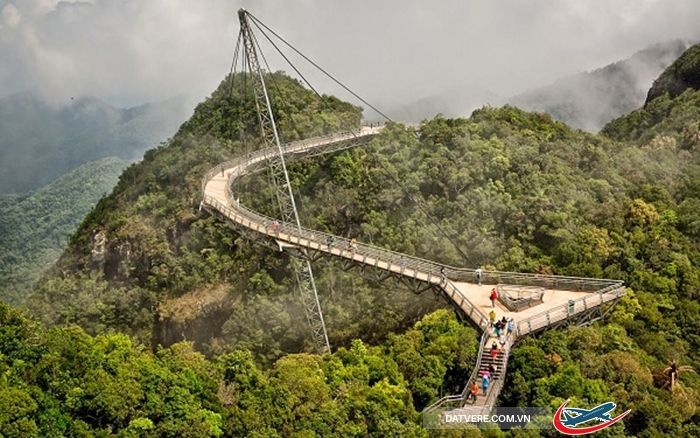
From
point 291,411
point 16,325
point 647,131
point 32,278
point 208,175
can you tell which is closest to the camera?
point 291,411

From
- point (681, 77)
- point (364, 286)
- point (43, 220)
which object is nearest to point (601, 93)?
point (681, 77)

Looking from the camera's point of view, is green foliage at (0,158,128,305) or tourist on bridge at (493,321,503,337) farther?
green foliage at (0,158,128,305)

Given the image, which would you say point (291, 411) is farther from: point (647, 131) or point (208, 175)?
point (647, 131)

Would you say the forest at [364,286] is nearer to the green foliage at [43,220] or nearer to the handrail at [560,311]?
the handrail at [560,311]

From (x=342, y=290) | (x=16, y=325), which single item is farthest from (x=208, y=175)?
(x=16, y=325)

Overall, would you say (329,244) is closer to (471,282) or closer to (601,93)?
(471,282)

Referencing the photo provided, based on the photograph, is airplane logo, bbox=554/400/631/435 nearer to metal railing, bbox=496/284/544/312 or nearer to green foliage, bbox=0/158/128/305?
metal railing, bbox=496/284/544/312

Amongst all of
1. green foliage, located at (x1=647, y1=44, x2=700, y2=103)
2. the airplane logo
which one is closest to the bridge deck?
the airplane logo
